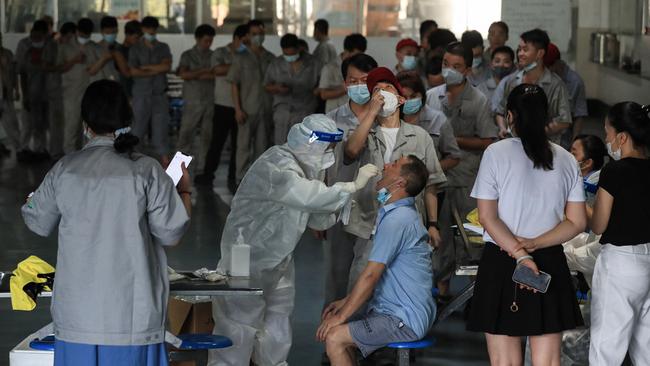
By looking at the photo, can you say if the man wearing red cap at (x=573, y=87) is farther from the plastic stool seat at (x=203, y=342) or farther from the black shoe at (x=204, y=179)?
the black shoe at (x=204, y=179)

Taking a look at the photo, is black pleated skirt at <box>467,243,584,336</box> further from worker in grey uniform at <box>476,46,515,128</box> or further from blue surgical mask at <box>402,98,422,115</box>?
worker in grey uniform at <box>476,46,515,128</box>

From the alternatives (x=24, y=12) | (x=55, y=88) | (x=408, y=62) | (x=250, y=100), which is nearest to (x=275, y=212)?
(x=408, y=62)

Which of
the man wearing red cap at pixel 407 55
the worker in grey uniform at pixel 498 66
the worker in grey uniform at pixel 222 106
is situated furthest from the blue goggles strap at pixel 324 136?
the worker in grey uniform at pixel 222 106

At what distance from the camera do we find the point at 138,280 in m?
4.03

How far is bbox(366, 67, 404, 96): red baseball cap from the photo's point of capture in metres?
5.66

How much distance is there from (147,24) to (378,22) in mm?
3993

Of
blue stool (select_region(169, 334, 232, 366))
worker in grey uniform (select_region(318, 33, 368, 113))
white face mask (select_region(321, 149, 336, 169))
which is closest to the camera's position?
blue stool (select_region(169, 334, 232, 366))

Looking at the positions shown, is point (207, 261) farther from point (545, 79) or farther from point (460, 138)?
point (545, 79)

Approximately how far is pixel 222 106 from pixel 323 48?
3.78 feet

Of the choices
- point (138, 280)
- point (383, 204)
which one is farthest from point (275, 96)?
point (138, 280)

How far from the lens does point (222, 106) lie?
11.9 metres

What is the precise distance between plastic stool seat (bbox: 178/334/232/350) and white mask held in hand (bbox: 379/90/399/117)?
53.0 inches

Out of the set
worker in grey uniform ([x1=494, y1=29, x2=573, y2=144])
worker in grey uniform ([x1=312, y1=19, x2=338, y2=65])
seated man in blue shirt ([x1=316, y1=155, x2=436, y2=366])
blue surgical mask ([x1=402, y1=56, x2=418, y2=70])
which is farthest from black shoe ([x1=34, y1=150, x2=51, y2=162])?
seated man in blue shirt ([x1=316, y1=155, x2=436, y2=366])

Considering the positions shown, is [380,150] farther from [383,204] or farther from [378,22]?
[378,22]
